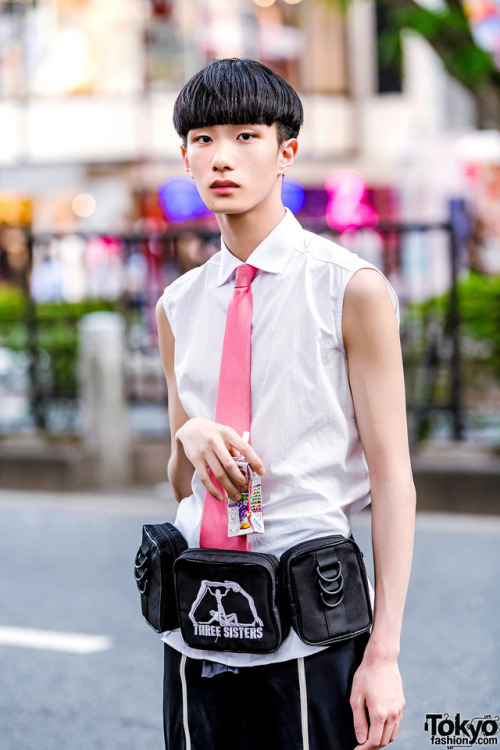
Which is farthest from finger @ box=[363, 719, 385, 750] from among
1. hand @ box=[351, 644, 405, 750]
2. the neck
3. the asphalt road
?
the asphalt road

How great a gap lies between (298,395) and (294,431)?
60 millimetres

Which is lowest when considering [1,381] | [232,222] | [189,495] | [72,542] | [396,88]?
[72,542]

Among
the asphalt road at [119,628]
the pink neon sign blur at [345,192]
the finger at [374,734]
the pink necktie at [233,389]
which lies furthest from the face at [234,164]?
the pink neon sign blur at [345,192]

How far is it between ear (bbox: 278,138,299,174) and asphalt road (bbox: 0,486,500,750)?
102 inches

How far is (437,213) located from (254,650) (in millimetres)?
19361

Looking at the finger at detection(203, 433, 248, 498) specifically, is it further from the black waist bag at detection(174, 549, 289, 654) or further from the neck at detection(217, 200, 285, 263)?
the neck at detection(217, 200, 285, 263)

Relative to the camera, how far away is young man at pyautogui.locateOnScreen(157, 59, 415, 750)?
6.07 ft

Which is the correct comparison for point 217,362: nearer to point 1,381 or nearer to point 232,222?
point 232,222

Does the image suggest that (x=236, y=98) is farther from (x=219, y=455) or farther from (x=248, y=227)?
(x=219, y=455)

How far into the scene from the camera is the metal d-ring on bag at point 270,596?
1813mm

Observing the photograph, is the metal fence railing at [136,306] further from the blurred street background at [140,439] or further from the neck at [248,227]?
the neck at [248,227]

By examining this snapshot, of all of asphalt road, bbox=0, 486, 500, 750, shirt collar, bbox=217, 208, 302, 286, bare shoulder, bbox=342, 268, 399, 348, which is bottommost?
asphalt road, bbox=0, 486, 500, 750

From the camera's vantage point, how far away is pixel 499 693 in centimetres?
429

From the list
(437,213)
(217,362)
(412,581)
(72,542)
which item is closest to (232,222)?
(217,362)
